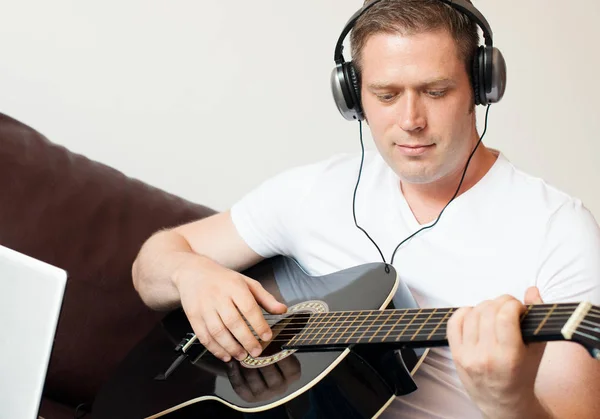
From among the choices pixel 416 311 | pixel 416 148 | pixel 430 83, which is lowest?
pixel 416 311

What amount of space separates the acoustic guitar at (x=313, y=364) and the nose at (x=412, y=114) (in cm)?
23

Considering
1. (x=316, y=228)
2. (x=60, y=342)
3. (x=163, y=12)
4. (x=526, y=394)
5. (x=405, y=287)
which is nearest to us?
(x=526, y=394)

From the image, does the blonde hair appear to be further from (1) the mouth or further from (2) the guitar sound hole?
(2) the guitar sound hole

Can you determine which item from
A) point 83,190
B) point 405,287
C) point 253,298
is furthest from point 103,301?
point 405,287

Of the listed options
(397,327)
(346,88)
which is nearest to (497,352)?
(397,327)

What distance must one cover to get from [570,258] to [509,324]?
345mm

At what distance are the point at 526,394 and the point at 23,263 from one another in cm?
65

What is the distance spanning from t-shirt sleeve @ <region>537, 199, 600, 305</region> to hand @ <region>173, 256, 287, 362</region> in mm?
425

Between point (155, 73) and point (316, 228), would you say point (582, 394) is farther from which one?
point (155, 73)

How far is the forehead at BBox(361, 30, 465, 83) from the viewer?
4.39 feet

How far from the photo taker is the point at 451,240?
1.41 m

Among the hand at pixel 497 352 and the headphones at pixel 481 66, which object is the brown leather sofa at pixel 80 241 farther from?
the hand at pixel 497 352

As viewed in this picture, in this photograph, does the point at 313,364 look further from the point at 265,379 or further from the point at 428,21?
the point at 428,21

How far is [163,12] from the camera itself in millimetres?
2184
